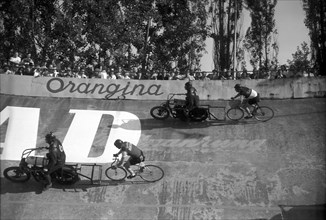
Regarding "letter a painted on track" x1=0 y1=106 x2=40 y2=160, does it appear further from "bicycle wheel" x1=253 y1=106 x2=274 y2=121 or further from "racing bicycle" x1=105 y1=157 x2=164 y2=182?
"bicycle wheel" x1=253 y1=106 x2=274 y2=121

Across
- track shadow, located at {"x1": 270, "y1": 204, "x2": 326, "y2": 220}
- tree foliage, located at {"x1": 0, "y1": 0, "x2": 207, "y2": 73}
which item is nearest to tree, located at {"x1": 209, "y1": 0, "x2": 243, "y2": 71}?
tree foliage, located at {"x1": 0, "y1": 0, "x2": 207, "y2": 73}

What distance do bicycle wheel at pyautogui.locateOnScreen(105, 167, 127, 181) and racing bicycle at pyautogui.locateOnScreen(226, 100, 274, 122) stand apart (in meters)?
6.24

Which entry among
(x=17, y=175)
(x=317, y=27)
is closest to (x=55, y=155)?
(x=17, y=175)

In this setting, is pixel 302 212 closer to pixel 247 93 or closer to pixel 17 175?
pixel 247 93

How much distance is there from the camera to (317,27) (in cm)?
2856

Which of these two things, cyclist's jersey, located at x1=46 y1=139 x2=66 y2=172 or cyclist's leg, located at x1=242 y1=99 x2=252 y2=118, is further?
cyclist's leg, located at x1=242 y1=99 x2=252 y2=118

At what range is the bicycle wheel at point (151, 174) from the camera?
15813 mm

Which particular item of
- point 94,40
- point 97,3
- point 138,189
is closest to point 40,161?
point 138,189

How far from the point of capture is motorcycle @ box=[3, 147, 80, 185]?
49.4 feet

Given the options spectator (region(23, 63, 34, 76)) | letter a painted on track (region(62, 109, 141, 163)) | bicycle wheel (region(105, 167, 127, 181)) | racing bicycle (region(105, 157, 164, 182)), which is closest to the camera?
racing bicycle (region(105, 157, 164, 182))

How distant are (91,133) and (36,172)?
4.40 metres

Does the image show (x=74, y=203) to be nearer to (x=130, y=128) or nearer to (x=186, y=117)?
(x=130, y=128)

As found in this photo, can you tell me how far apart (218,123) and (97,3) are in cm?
1464

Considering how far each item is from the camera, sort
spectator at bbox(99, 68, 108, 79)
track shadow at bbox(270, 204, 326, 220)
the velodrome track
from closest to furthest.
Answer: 1. track shadow at bbox(270, 204, 326, 220)
2. the velodrome track
3. spectator at bbox(99, 68, 108, 79)
